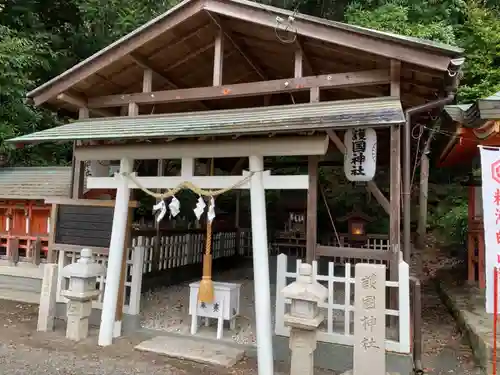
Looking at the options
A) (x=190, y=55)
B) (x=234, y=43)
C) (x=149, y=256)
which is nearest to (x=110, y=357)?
(x=149, y=256)

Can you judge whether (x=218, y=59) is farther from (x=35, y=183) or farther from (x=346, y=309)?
→ (x=35, y=183)

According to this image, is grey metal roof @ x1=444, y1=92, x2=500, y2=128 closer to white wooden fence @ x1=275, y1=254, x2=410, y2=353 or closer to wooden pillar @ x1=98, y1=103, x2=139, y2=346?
white wooden fence @ x1=275, y1=254, x2=410, y2=353

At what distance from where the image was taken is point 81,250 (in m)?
6.85

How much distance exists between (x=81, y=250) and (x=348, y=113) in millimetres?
5026

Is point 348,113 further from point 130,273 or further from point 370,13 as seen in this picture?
point 370,13

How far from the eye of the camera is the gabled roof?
17.0ft

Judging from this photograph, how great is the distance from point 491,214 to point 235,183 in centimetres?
329

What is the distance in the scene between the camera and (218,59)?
620 cm

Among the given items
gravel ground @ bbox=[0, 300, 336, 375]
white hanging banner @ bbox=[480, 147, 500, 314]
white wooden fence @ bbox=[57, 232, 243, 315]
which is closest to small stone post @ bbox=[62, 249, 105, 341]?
gravel ground @ bbox=[0, 300, 336, 375]

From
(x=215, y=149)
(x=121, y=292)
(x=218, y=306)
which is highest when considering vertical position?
(x=215, y=149)

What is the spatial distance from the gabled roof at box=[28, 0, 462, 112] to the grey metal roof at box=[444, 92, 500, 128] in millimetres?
695

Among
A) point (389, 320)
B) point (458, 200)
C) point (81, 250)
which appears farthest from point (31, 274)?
point (458, 200)

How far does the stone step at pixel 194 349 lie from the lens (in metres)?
5.54

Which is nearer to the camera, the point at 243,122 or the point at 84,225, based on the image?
the point at 243,122
